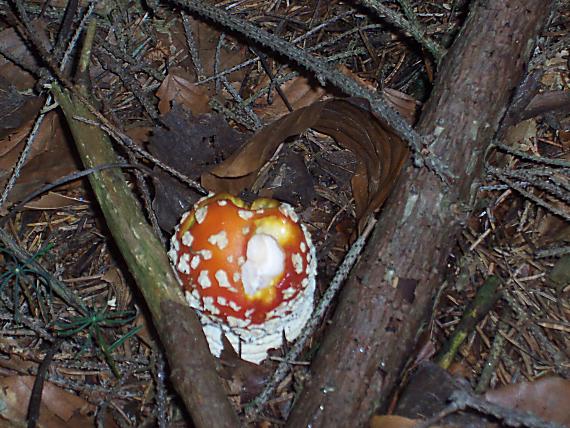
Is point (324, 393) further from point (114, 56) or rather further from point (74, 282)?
point (114, 56)

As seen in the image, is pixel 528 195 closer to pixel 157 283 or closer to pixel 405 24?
pixel 405 24

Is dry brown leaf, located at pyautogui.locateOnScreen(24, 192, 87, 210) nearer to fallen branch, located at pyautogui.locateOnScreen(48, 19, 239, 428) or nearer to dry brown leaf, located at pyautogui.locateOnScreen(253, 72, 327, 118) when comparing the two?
fallen branch, located at pyautogui.locateOnScreen(48, 19, 239, 428)

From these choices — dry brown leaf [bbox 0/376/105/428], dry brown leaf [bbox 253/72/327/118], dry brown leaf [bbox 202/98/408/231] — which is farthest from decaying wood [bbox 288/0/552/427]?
dry brown leaf [bbox 0/376/105/428]

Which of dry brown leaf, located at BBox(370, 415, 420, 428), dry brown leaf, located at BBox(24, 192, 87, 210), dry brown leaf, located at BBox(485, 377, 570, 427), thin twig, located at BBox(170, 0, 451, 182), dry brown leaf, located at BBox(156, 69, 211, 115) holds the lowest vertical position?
dry brown leaf, located at BBox(370, 415, 420, 428)

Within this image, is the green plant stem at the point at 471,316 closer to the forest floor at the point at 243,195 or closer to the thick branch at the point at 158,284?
the forest floor at the point at 243,195

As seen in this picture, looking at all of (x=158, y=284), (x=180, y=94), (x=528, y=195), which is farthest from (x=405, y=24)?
Answer: (x=158, y=284)

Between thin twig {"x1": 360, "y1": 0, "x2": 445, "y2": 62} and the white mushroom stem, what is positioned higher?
thin twig {"x1": 360, "y1": 0, "x2": 445, "y2": 62}

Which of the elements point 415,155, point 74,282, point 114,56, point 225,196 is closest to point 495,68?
point 415,155
